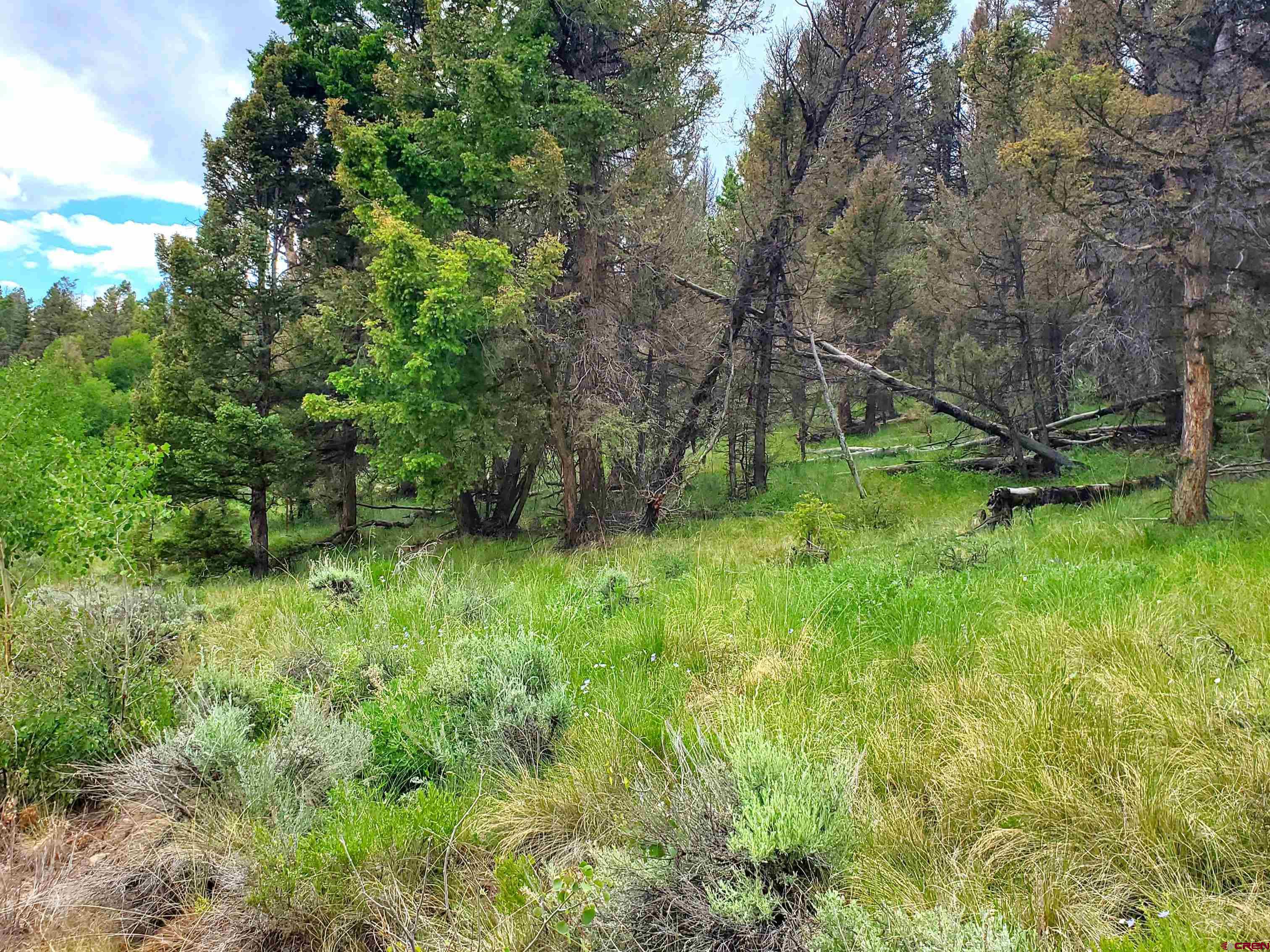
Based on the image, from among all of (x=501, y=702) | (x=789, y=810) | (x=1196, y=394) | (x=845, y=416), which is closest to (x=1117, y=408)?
(x=1196, y=394)

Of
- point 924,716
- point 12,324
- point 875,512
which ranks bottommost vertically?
point 924,716

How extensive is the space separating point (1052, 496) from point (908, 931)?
907 centimetres

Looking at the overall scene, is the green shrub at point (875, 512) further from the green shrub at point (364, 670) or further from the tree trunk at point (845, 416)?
the tree trunk at point (845, 416)

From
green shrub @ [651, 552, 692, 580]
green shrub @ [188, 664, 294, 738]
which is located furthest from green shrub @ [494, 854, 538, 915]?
green shrub @ [651, 552, 692, 580]

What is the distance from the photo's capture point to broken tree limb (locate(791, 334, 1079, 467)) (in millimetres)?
12375

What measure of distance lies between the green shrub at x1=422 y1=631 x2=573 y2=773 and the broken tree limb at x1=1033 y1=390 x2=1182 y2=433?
11.6 metres

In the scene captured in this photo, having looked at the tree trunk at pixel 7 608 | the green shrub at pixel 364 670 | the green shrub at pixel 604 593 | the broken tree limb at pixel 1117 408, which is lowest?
the green shrub at pixel 364 670

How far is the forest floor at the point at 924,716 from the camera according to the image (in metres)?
2.07

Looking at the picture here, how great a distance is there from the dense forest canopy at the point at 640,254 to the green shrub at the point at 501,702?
3.68 m

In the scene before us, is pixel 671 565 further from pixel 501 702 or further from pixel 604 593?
pixel 501 702

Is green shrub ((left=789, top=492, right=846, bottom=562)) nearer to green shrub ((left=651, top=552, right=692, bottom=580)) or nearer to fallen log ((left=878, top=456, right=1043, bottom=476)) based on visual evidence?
green shrub ((left=651, top=552, right=692, bottom=580))

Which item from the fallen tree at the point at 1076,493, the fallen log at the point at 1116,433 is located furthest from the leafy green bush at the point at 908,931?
the fallen log at the point at 1116,433

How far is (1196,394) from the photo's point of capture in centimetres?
676

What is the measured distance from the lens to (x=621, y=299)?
11383mm
